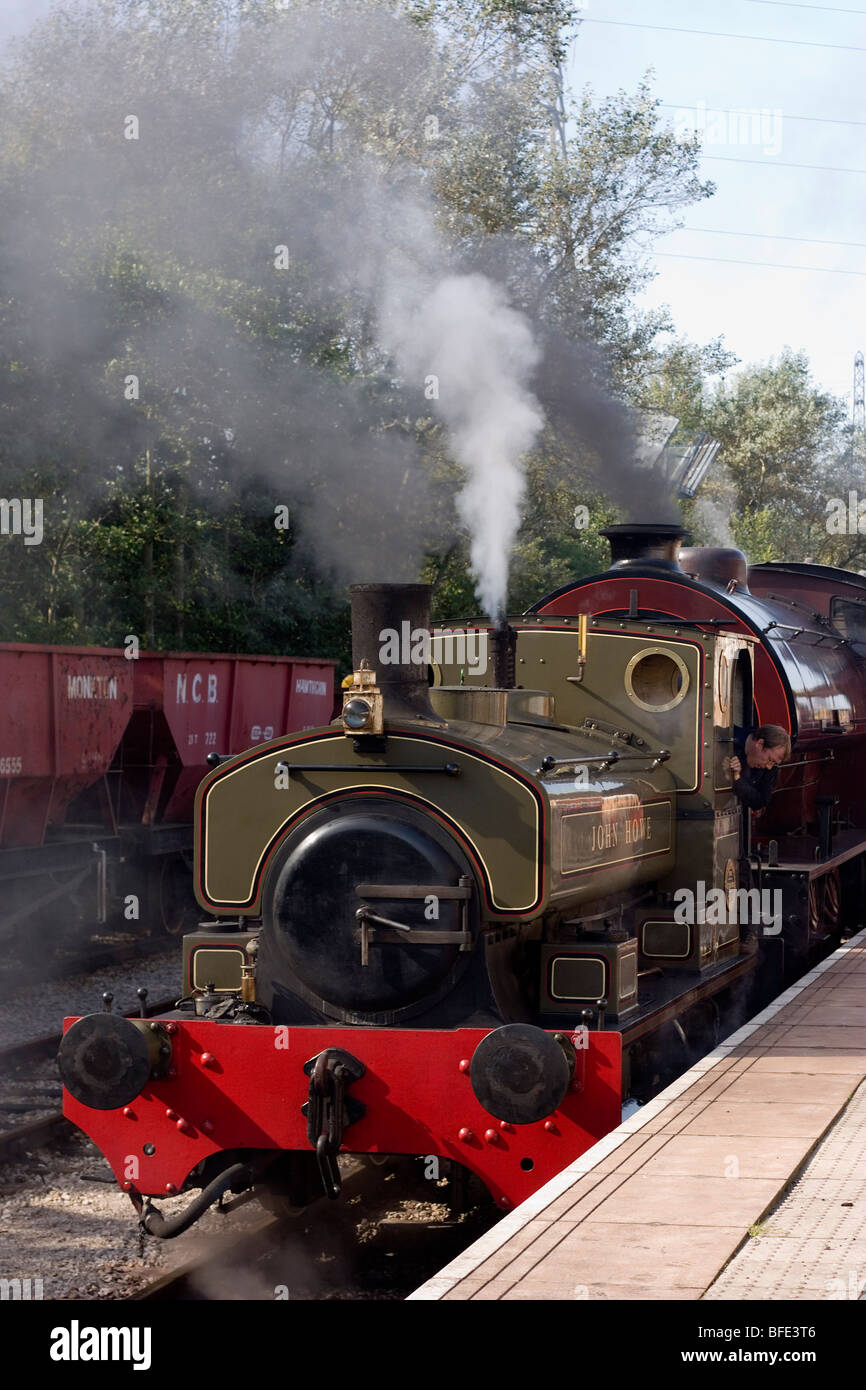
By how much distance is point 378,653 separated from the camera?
19.3ft

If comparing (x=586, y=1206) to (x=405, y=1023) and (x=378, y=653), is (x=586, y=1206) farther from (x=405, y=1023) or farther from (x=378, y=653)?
(x=378, y=653)

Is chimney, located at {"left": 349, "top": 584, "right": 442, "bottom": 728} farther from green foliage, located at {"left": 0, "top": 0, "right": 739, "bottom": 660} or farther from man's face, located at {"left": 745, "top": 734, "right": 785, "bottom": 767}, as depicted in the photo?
green foliage, located at {"left": 0, "top": 0, "right": 739, "bottom": 660}

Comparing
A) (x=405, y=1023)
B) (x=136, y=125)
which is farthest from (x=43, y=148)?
(x=405, y=1023)

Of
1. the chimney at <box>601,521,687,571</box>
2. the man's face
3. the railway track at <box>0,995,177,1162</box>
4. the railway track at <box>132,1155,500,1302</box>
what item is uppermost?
the chimney at <box>601,521,687,571</box>

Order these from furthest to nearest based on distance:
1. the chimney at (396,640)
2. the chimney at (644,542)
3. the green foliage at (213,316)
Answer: the green foliage at (213,316) → the chimney at (644,542) → the chimney at (396,640)

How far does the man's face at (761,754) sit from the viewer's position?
25.7 feet

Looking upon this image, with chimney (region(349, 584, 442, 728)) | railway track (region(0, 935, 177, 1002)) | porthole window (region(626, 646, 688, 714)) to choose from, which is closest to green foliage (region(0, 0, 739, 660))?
railway track (region(0, 935, 177, 1002))

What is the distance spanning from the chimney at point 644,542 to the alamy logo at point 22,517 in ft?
31.7

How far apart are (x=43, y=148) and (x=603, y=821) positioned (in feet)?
44.7

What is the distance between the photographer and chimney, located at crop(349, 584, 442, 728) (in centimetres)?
586

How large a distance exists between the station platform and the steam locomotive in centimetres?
33

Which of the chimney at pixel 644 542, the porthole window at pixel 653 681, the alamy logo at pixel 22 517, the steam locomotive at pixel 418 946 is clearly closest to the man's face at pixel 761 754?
the steam locomotive at pixel 418 946

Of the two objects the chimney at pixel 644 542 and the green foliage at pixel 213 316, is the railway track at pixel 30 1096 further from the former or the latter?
the green foliage at pixel 213 316
